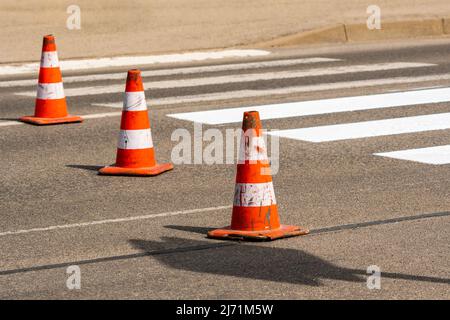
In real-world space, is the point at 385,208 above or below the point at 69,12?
below

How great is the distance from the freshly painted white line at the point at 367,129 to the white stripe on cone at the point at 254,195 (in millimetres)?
3189

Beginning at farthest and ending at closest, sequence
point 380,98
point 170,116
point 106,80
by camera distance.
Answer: point 106,80, point 380,98, point 170,116

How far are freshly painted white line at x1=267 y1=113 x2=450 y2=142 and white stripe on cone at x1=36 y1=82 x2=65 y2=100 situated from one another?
81.3 inches

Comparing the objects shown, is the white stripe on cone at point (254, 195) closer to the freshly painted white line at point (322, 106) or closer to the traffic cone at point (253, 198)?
the traffic cone at point (253, 198)

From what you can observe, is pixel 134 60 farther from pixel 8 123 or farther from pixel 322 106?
pixel 8 123

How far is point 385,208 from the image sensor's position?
26.3 feet

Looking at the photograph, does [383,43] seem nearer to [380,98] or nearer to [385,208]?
[380,98]

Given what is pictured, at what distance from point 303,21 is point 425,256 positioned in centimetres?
1291

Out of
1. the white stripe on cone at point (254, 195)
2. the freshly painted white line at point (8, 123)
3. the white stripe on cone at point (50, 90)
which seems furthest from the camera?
the freshly painted white line at point (8, 123)

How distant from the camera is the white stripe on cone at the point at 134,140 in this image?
9.34 metres
